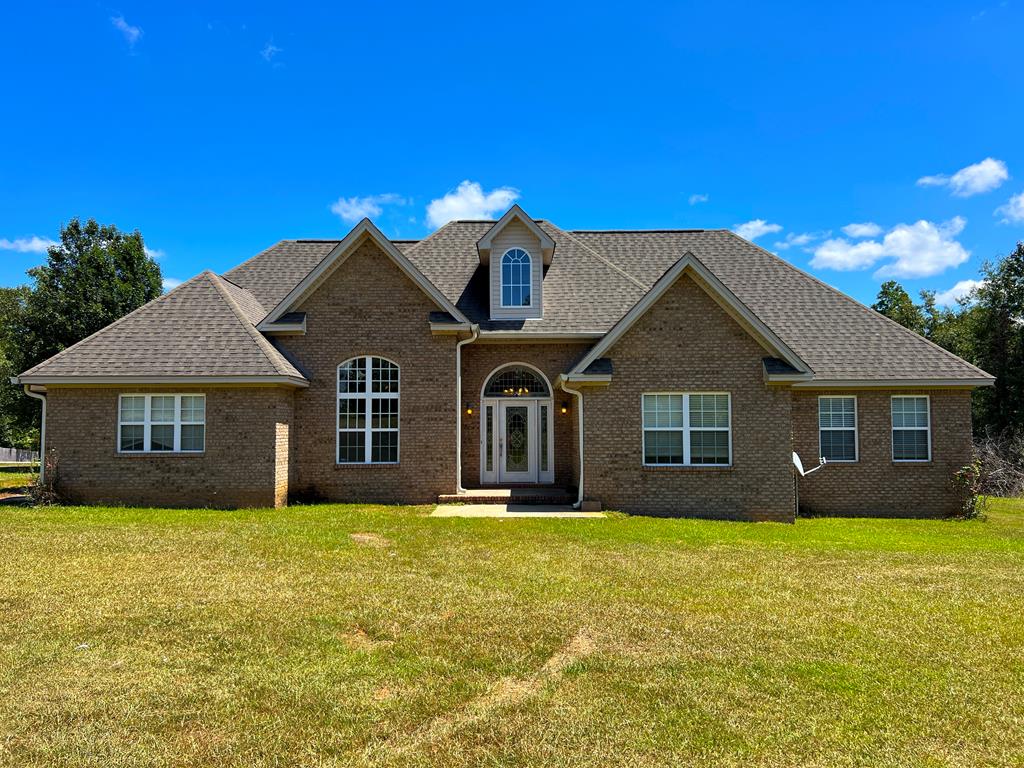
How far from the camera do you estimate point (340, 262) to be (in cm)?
1636

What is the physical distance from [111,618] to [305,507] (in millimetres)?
8740

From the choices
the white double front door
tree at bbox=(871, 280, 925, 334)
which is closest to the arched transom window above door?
the white double front door

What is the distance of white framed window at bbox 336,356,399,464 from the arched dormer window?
4.00 meters

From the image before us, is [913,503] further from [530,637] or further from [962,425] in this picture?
[530,637]

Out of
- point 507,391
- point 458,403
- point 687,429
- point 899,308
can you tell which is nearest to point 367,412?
point 458,403

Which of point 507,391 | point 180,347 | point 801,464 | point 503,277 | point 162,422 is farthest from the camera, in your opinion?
point 503,277

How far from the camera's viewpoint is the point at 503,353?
1752 centimetres

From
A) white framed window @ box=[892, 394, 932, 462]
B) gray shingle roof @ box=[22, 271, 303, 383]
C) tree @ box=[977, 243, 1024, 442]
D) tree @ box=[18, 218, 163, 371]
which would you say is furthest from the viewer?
tree @ box=[977, 243, 1024, 442]

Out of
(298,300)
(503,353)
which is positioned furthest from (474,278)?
(298,300)

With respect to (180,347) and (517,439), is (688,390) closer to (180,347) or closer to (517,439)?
(517,439)

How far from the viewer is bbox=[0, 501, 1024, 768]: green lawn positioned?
4.05 m

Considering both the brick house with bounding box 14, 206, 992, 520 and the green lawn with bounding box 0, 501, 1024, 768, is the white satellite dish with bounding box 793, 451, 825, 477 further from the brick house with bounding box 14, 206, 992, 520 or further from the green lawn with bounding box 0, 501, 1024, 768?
the green lawn with bounding box 0, 501, 1024, 768

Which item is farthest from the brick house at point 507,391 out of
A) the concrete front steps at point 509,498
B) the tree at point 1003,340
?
the tree at point 1003,340

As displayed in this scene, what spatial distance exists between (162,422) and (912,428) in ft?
63.2
